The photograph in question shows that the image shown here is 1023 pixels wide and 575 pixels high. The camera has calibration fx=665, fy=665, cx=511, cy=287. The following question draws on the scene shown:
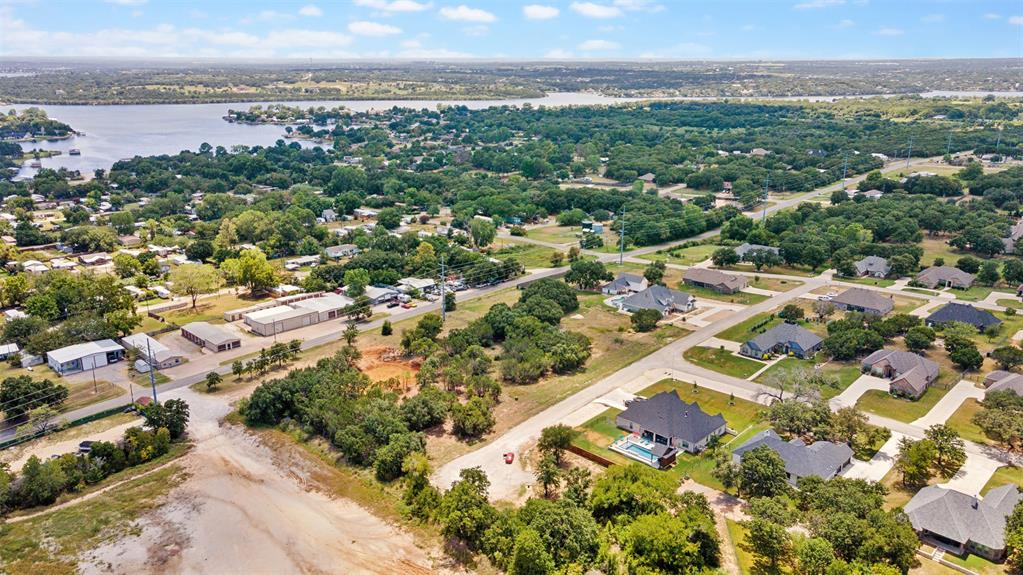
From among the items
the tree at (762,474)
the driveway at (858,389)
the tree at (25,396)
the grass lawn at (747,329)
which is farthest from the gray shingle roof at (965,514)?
the tree at (25,396)

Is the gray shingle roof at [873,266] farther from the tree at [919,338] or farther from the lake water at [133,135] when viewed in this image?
the lake water at [133,135]

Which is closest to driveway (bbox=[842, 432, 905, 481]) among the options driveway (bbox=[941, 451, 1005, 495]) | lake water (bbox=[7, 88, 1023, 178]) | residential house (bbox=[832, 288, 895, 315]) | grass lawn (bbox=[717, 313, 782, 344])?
driveway (bbox=[941, 451, 1005, 495])

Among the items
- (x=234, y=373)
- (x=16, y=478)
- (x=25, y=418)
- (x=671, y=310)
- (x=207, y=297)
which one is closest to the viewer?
(x=16, y=478)

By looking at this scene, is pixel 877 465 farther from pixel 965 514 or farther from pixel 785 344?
pixel 785 344

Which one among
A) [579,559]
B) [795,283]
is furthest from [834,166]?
[579,559]

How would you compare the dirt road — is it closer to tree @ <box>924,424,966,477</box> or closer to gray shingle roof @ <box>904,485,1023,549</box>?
gray shingle roof @ <box>904,485,1023,549</box>

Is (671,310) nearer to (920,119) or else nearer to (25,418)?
(25,418)
